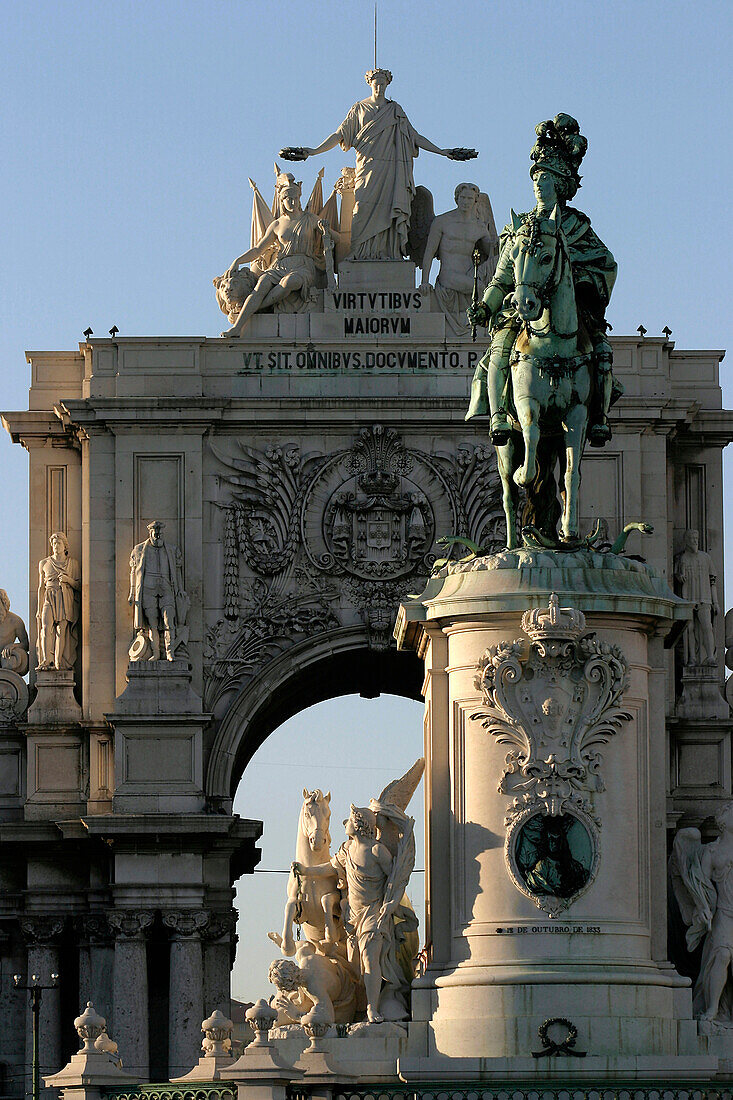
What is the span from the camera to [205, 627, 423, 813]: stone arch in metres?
47.5

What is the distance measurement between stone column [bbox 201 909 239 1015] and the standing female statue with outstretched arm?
34.7 ft

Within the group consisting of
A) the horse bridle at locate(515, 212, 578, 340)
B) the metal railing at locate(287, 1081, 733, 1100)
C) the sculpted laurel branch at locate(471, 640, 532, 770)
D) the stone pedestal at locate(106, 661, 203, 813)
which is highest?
the horse bridle at locate(515, 212, 578, 340)

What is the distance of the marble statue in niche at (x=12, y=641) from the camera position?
4869 cm

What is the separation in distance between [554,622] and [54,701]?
23572 mm

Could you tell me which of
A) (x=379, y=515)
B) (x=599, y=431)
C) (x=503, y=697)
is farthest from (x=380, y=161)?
(x=503, y=697)

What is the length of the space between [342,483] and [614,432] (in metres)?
4.14

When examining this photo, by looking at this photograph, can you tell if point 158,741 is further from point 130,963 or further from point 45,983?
point 45,983

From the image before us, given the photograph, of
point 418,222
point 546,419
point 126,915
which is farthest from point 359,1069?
point 418,222

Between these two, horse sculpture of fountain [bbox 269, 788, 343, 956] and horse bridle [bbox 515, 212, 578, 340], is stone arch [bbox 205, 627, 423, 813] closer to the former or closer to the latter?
horse sculpture of fountain [bbox 269, 788, 343, 956]

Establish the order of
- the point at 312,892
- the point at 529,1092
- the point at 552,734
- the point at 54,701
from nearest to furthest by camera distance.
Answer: the point at 529,1092 < the point at 552,734 < the point at 312,892 < the point at 54,701

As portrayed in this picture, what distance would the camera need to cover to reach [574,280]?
2666 centimetres

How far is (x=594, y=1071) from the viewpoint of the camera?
79.8ft

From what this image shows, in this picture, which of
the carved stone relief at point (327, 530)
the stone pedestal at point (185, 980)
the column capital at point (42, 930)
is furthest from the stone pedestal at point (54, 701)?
the stone pedestal at point (185, 980)

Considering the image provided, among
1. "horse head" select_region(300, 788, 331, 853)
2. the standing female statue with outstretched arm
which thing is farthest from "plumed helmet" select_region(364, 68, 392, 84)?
"horse head" select_region(300, 788, 331, 853)
